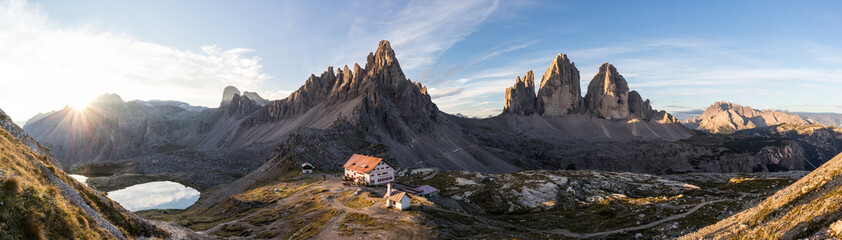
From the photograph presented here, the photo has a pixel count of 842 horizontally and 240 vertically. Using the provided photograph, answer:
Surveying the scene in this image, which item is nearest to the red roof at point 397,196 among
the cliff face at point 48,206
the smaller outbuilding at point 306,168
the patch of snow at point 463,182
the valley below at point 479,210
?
the valley below at point 479,210

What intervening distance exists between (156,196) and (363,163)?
Answer: 81525mm

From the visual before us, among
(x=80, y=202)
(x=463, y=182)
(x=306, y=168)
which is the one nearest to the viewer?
(x=80, y=202)

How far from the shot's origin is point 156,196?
371ft

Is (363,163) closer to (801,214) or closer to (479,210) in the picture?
(479,210)

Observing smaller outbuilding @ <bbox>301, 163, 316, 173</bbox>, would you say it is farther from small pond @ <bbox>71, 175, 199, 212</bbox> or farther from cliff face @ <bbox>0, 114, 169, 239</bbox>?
cliff face @ <bbox>0, 114, 169, 239</bbox>

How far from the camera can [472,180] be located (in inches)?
4434

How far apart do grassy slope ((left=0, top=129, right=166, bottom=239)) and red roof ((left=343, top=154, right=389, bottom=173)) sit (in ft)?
188

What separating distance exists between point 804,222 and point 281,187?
104624mm

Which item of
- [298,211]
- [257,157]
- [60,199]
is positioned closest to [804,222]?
[60,199]

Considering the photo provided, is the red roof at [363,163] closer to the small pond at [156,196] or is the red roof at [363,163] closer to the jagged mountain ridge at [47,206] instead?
the jagged mountain ridge at [47,206]

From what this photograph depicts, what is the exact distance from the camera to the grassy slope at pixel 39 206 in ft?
64.5

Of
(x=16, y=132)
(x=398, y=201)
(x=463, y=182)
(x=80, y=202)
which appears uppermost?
(x=16, y=132)

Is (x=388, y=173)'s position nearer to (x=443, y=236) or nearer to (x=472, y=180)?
(x=472, y=180)

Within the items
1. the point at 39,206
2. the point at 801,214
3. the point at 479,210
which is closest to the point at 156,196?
the point at 479,210
